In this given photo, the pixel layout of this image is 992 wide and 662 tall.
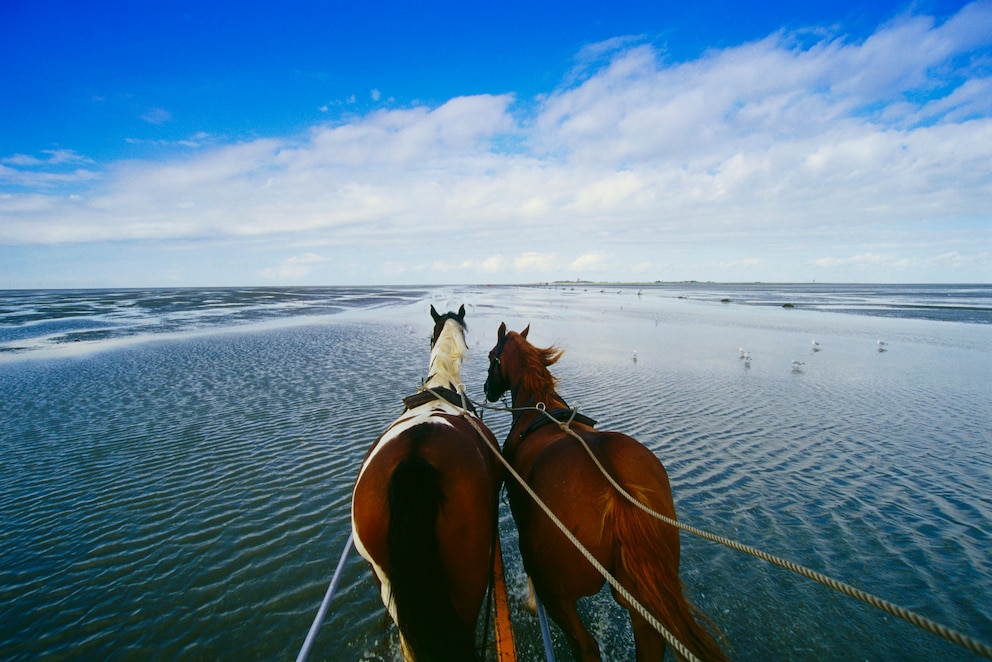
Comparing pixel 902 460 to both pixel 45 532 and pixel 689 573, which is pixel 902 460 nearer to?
pixel 689 573

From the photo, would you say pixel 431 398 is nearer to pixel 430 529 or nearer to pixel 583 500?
pixel 430 529

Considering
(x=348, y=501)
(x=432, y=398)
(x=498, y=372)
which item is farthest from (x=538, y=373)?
(x=348, y=501)

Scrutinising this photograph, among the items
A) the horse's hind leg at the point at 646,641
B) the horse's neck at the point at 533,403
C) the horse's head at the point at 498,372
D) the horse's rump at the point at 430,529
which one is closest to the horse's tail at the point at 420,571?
the horse's rump at the point at 430,529

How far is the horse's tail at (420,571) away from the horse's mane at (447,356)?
2.11 metres

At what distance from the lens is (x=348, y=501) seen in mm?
6164

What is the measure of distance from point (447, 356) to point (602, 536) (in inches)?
122

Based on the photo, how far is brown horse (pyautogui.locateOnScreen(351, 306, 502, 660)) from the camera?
2.67 m

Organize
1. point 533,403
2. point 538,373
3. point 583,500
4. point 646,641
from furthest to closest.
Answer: point 538,373 → point 533,403 → point 583,500 → point 646,641

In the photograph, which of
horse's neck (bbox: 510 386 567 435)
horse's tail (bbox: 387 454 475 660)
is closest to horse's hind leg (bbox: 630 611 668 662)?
horse's tail (bbox: 387 454 475 660)

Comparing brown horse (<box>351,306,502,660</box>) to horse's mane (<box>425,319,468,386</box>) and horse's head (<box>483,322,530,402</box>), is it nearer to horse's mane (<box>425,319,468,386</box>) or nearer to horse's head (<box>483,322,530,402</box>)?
horse's mane (<box>425,319,468,386</box>)

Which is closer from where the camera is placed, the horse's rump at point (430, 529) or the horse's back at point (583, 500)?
the horse's rump at point (430, 529)

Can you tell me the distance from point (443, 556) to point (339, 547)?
314 cm

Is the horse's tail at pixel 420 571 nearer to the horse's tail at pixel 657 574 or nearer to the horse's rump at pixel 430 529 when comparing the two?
the horse's rump at pixel 430 529

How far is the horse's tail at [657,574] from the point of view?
2654 mm
